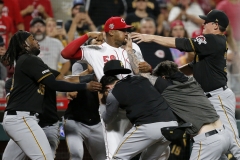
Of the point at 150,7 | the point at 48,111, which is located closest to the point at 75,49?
the point at 48,111

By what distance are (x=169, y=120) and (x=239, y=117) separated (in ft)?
8.89

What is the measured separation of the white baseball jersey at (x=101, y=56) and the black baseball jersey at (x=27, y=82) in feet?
1.91

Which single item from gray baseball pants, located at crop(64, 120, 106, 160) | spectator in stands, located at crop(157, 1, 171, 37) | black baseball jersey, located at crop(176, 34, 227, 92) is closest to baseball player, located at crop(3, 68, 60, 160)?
gray baseball pants, located at crop(64, 120, 106, 160)

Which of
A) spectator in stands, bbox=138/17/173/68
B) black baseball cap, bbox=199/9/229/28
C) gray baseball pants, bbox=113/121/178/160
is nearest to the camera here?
gray baseball pants, bbox=113/121/178/160

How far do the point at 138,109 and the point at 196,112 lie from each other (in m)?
0.55

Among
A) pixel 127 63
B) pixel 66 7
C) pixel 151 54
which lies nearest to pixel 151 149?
pixel 127 63

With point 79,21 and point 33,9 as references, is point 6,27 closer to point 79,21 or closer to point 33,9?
point 33,9

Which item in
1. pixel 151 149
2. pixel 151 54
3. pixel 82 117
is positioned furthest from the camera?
pixel 151 54

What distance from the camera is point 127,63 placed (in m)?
5.82

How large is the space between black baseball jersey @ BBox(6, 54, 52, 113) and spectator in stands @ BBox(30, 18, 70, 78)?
108 inches

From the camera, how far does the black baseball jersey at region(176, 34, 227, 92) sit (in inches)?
226

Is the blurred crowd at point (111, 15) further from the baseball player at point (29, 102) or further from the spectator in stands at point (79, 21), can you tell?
the baseball player at point (29, 102)

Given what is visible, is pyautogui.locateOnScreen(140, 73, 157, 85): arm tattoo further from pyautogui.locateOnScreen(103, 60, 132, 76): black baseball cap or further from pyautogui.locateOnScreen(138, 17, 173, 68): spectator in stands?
pyautogui.locateOnScreen(138, 17, 173, 68): spectator in stands

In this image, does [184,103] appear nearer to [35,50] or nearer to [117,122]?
[117,122]
